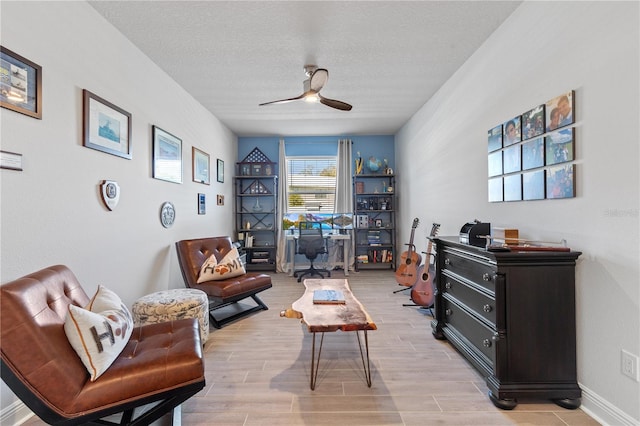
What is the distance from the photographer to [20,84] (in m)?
1.50

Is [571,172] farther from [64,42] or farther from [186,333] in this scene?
[64,42]

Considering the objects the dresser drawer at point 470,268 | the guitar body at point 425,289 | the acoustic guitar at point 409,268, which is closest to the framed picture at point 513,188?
the dresser drawer at point 470,268

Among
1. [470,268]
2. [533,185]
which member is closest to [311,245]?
[470,268]

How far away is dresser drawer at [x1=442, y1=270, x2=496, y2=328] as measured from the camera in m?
1.69

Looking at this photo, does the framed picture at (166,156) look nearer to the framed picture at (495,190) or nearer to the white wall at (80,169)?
the white wall at (80,169)

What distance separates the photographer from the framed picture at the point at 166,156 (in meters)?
2.71

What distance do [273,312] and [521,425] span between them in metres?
2.31

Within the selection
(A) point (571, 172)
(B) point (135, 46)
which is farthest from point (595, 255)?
(B) point (135, 46)

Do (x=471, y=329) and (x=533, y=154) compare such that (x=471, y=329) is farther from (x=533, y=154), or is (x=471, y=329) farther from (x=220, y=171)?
(x=220, y=171)

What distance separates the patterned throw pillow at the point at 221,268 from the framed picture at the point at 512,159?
2.76 m

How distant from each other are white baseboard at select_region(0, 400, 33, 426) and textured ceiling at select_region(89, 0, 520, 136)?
2.59 m

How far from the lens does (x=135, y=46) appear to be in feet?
7.96

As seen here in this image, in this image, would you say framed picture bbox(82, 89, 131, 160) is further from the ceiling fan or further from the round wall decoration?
the ceiling fan

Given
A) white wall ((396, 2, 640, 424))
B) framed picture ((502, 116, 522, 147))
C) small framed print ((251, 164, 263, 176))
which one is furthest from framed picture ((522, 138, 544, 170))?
small framed print ((251, 164, 263, 176))
